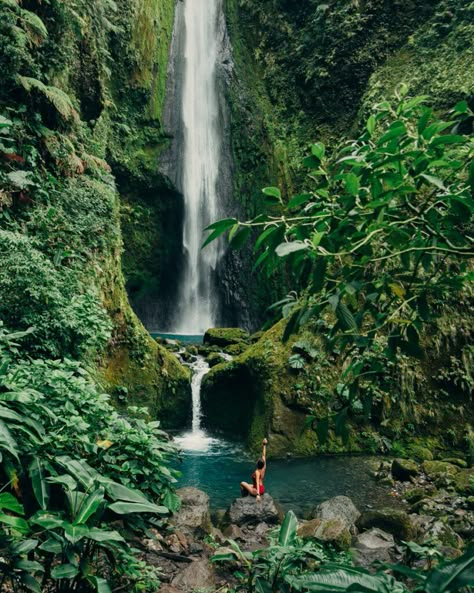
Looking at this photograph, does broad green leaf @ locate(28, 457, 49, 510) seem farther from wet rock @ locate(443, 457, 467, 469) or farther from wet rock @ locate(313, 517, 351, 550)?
wet rock @ locate(443, 457, 467, 469)

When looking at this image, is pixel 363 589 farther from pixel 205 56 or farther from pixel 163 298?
pixel 205 56

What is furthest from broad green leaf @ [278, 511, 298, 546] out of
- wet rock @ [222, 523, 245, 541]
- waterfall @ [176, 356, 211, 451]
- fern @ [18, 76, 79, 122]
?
fern @ [18, 76, 79, 122]

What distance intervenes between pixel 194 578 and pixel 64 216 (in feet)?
22.3

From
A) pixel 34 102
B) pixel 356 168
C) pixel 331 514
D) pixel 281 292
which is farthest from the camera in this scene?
pixel 281 292

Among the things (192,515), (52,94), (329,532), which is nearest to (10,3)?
(52,94)

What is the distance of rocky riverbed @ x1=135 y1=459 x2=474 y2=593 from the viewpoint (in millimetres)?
3551

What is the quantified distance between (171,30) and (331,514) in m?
22.7

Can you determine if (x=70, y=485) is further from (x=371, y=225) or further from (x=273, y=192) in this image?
(x=371, y=225)

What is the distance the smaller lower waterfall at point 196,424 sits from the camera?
9.52m

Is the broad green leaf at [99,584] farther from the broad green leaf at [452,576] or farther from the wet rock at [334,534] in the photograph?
the wet rock at [334,534]

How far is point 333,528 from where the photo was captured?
5.17 metres

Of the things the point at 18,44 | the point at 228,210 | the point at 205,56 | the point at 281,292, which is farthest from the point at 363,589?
the point at 205,56

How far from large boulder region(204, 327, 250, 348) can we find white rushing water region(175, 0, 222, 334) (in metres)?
5.25

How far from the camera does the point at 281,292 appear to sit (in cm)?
1877
